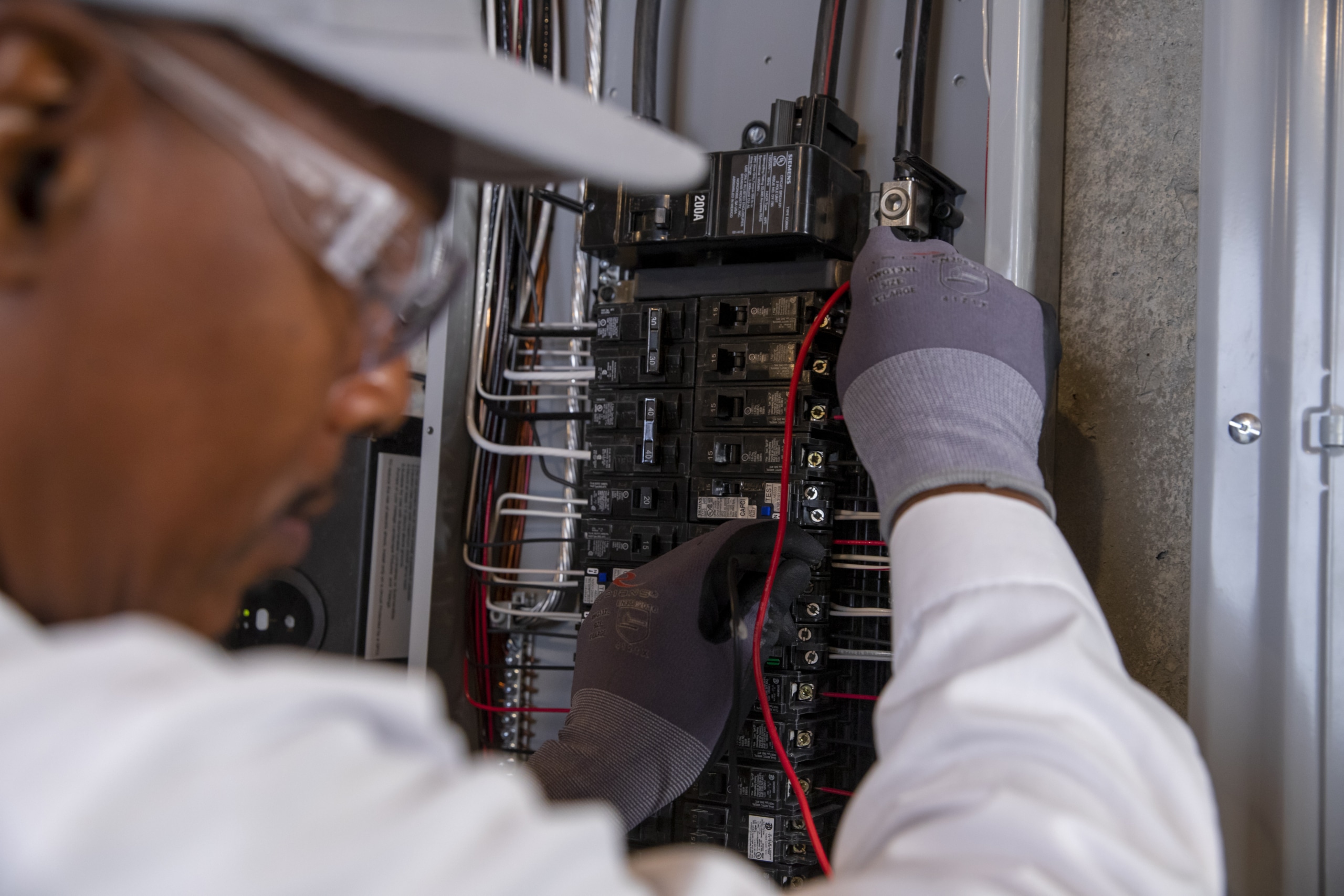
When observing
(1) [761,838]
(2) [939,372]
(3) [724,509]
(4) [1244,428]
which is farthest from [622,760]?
(4) [1244,428]

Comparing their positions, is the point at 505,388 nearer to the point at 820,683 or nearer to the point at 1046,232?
the point at 820,683

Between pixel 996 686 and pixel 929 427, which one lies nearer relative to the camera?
pixel 996 686

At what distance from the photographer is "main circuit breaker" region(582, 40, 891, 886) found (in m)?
1.17

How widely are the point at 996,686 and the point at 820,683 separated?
2.00 ft

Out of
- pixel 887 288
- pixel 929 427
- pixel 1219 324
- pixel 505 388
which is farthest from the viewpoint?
pixel 505 388

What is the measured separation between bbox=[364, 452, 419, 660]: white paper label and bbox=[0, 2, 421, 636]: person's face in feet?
3.21

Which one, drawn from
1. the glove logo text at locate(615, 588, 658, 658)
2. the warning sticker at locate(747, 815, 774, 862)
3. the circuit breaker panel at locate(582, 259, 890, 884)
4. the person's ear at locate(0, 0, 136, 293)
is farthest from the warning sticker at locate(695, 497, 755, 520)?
the person's ear at locate(0, 0, 136, 293)

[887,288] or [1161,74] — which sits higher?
[1161,74]

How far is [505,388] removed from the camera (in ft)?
5.03

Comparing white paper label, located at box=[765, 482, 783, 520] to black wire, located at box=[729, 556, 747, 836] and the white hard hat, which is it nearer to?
black wire, located at box=[729, 556, 747, 836]

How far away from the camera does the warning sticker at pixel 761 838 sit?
1157mm

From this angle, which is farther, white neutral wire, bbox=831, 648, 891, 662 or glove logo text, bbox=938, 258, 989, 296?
white neutral wire, bbox=831, 648, 891, 662

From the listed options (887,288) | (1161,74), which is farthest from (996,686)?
(1161,74)

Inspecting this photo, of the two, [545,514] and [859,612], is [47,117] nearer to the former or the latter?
[859,612]
